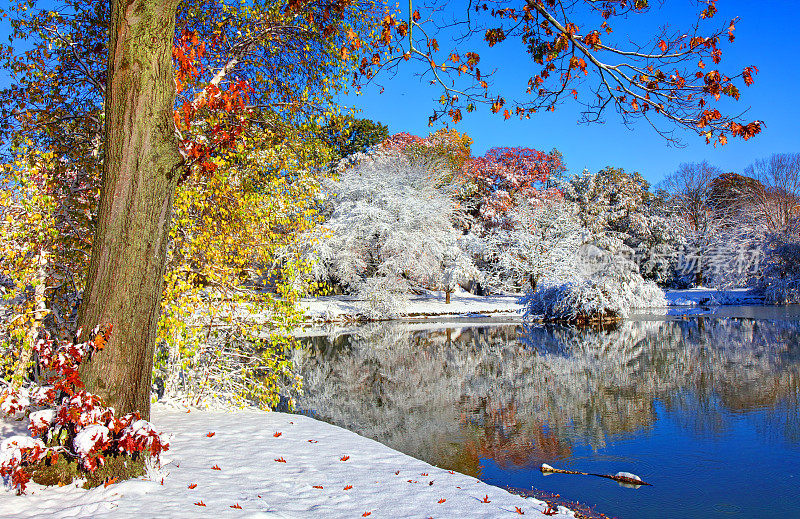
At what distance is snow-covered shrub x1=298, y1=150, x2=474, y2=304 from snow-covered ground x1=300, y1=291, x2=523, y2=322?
3.07 feet

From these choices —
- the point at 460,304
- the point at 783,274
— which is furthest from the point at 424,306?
the point at 783,274

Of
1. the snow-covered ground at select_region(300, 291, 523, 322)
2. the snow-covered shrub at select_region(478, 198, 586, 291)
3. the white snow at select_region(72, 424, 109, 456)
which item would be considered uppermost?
the snow-covered shrub at select_region(478, 198, 586, 291)

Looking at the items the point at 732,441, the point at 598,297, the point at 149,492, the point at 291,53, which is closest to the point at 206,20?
the point at 291,53

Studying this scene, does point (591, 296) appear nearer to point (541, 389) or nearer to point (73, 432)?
point (541, 389)

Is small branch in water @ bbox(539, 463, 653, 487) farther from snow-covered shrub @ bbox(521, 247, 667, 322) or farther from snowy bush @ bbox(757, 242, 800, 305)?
snowy bush @ bbox(757, 242, 800, 305)

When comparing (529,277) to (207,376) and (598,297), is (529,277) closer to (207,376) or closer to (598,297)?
(598,297)

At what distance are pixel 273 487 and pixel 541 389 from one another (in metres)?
7.47

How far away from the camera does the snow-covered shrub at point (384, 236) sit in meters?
27.7

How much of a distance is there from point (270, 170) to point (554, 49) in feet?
15.6

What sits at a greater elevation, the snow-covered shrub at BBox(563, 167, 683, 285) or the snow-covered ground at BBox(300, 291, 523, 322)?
the snow-covered shrub at BBox(563, 167, 683, 285)

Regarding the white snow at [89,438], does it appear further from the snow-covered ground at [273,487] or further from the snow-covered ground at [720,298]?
the snow-covered ground at [720,298]

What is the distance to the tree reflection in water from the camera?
7828 mm

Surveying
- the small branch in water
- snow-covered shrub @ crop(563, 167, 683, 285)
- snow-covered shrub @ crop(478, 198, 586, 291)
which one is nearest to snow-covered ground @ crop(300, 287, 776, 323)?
snow-covered shrub @ crop(478, 198, 586, 291)

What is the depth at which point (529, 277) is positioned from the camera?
110ft
